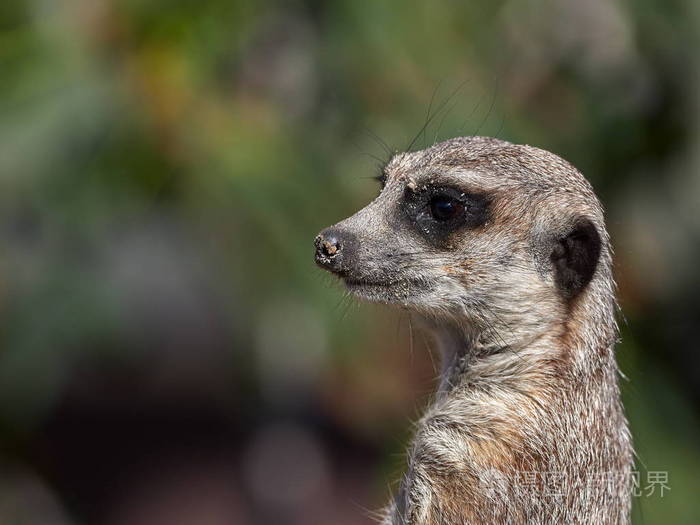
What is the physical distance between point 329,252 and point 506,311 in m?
0.40

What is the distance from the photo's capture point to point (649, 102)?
5.15 m

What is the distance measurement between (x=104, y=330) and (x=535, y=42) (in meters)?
2.28

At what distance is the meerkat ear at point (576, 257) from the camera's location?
7.25ft

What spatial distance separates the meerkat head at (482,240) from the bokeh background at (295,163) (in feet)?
4.82

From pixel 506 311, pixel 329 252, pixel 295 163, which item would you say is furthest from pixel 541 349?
pixel 295 163

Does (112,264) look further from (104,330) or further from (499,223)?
(499,223)

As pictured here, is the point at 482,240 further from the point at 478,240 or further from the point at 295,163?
the point at 295,163

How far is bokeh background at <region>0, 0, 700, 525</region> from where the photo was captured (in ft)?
14.3

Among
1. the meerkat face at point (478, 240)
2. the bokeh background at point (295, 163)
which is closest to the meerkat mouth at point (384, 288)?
the meerkat face at point (478, 240)

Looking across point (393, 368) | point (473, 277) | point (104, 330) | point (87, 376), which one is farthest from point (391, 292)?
point (87, 376)

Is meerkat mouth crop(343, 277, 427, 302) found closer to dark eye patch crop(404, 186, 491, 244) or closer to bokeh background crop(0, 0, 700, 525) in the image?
dark eye patch crop(404, 186, 491, 244)

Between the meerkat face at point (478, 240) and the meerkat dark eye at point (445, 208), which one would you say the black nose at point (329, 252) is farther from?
the meerkat dark eye at point (445, 208)

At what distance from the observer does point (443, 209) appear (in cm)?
223

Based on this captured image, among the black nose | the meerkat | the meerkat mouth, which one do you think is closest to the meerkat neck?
the meerkat
